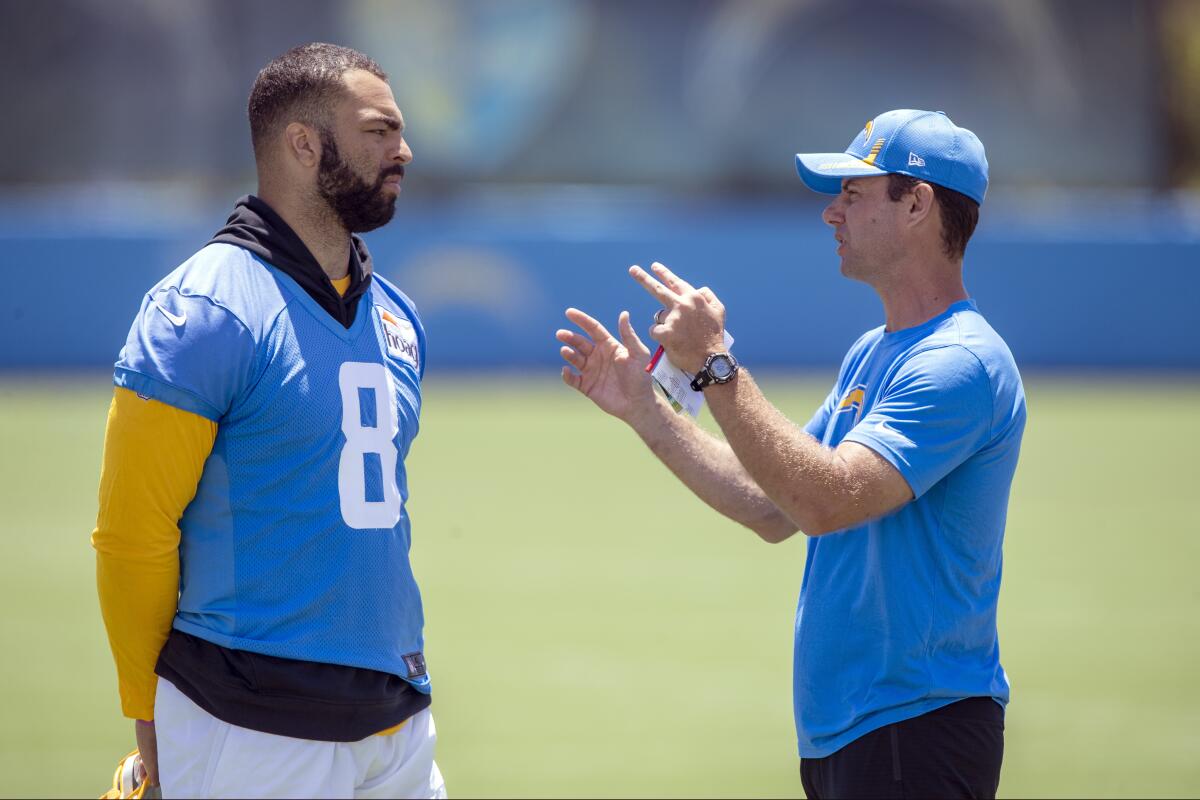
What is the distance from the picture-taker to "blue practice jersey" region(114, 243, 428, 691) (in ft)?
9.39

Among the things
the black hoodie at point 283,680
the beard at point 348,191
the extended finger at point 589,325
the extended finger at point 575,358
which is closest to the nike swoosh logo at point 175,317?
the black hoodie at point 283,680

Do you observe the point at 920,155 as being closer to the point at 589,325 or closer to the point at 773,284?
the point at 589,325

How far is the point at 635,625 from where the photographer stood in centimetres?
757

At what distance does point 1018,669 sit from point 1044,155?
16.7m

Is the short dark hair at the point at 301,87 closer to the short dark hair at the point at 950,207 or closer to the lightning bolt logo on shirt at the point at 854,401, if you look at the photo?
the short dark hair at the point at 950,207

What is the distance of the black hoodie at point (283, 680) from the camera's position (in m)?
2.93

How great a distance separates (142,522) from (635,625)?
4.92 m

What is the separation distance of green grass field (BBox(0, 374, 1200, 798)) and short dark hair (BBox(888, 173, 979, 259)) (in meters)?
2.67

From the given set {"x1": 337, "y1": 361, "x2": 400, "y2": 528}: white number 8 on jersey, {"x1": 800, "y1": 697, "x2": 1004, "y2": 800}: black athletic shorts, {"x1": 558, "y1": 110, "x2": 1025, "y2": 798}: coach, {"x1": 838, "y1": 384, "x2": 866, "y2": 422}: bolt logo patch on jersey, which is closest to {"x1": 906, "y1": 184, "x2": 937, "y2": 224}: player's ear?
{"x1": 558, "y1": 110, "x2": 1025, "y2": 798}: coach

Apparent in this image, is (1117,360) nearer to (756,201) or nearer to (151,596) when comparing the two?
(756,201)

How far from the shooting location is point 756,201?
21.8 m

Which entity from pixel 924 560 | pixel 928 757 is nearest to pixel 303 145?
pixel 924 560

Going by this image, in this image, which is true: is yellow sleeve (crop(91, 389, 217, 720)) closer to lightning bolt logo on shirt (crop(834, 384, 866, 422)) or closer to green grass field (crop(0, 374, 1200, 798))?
lightning bolt logo on shirt (crop(834, 384, 866, 422))

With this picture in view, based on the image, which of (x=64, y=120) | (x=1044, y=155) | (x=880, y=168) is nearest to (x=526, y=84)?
(x=64, y=120)
